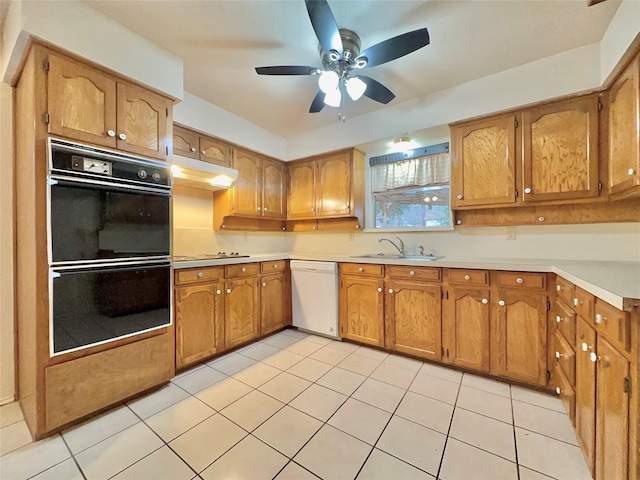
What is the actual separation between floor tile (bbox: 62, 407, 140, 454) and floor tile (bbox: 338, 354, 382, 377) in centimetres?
150

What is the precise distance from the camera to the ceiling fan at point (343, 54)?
1.42m

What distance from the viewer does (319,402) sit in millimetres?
1781

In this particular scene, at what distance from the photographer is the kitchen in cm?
202

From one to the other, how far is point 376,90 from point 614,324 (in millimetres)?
1912

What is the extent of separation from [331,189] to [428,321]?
182cm

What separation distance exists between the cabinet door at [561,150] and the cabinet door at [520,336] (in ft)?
2.77

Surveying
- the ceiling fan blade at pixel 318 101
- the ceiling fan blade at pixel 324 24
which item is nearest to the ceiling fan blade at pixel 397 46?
the ceiling fan blade at pixel 324 24

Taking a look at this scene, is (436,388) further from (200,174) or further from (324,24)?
(200,174)

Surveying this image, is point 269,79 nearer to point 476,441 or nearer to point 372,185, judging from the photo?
point 372,185

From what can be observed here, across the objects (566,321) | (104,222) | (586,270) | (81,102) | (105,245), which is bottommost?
(566,321)

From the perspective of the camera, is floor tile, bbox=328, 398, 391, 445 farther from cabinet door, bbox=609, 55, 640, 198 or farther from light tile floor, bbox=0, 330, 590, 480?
cabinet door, bbox=609, 55, 640, 198

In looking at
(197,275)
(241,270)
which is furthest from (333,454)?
(241,270)

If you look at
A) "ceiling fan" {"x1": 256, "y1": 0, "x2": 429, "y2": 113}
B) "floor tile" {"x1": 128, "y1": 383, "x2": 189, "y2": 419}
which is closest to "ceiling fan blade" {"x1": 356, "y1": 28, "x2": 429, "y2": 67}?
"ceiling fan" {"x1": 256, "y1": 0, "x2": 429, "y2": 113}

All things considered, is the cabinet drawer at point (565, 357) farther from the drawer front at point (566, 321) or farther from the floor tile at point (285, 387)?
the floor tile at point (285, 387)
